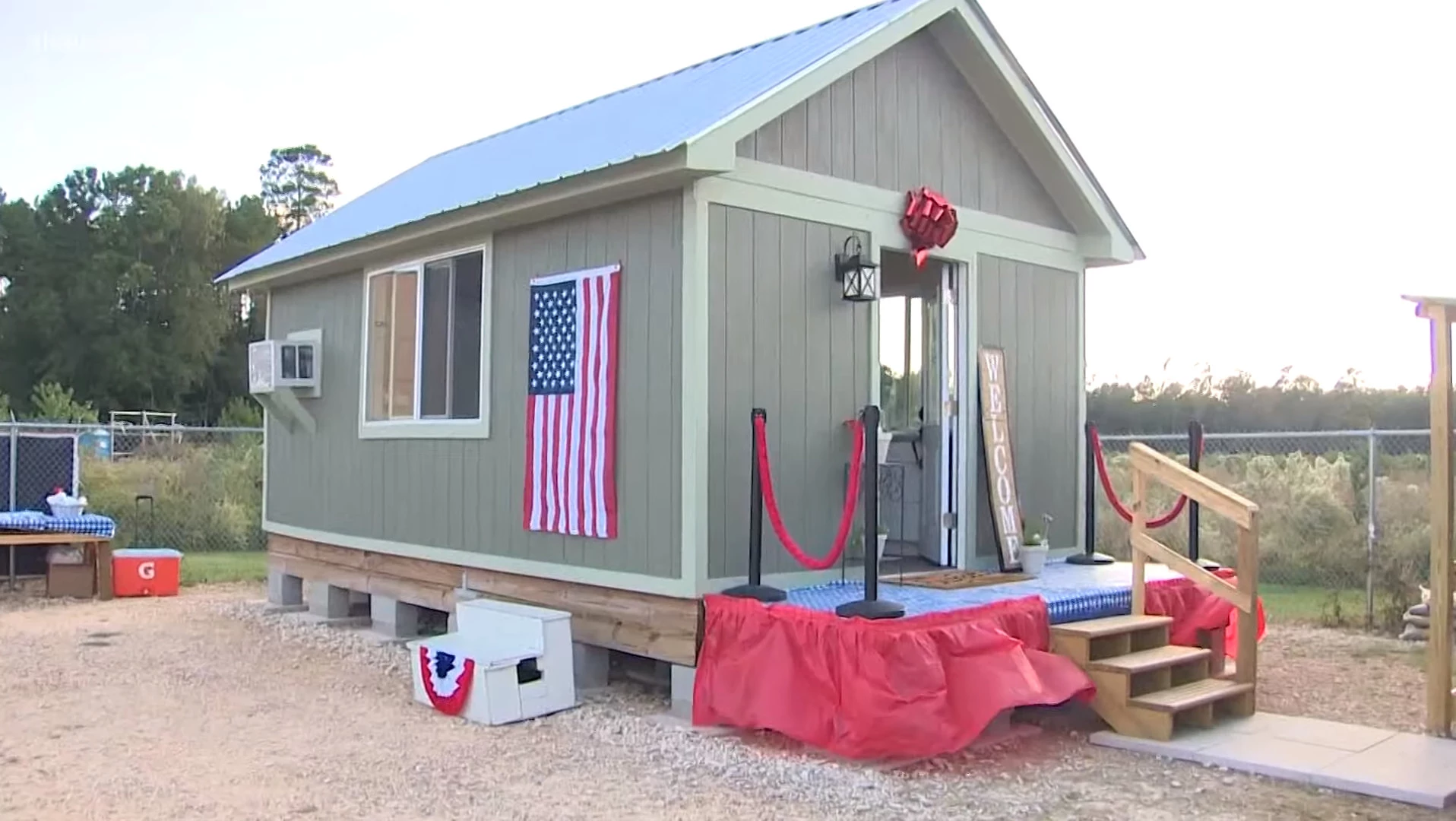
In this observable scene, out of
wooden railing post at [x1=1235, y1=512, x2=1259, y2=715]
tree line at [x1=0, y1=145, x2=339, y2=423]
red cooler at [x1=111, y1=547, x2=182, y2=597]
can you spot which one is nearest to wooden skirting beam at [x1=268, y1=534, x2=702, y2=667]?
red cooler at [x1=111, y1=547, x2=182, y2=597]

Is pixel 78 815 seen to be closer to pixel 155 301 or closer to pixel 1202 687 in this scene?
pixel 1202 687

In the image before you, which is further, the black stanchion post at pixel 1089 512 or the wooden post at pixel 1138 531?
the black stanchion post at pixel 1089 512

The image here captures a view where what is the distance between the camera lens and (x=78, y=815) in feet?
14.5

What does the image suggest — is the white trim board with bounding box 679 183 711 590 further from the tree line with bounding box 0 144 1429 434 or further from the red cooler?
the tree line with bounding box 0 144 1429 434

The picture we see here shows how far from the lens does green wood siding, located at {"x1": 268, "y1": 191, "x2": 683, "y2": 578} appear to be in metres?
6.14

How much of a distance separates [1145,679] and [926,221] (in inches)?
105

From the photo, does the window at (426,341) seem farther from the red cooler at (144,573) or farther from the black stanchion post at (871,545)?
the red cooler at (144,573)

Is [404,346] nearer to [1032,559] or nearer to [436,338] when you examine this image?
[436,338]

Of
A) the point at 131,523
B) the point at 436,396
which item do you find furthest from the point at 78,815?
the point at 131,523

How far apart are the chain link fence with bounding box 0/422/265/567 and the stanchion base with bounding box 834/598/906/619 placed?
966 centimetres

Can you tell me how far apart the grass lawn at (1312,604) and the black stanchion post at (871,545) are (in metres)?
5.29

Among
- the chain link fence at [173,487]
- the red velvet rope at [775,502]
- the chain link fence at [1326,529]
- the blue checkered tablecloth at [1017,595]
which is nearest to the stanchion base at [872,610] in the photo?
the blue checkered tablecloth at [1017,595]

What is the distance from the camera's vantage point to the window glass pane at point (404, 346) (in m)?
8.19

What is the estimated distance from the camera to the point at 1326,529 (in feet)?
36.9
